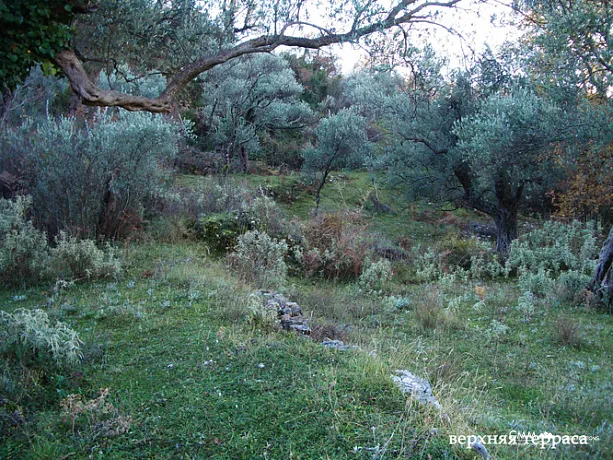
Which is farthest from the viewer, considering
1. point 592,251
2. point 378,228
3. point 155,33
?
point 378,228

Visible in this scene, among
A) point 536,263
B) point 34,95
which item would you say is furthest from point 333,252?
point 34,95

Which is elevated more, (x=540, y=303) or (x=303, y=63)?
(x=303, y=63)

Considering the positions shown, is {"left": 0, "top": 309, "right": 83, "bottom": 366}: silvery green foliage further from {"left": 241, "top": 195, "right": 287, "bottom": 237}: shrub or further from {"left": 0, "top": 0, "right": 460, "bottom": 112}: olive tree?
{"left": 241, "top": 195, "right": 287, "bottom": 237}: shrub

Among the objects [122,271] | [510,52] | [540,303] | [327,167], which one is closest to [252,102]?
[327,167]

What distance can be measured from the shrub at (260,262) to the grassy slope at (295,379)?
751 millimetres

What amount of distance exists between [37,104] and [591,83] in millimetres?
18206

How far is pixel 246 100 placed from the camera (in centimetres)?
1838

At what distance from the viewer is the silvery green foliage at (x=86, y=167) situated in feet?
28.8

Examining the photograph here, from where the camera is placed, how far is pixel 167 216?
11.1 m

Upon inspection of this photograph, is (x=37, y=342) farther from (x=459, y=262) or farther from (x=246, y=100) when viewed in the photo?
(x=246, y=100)

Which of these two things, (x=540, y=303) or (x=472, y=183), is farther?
(x=472, y=183)

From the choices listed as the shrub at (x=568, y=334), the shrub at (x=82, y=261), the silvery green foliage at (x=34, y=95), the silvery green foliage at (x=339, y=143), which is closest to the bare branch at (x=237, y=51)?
the shrub at (x=82, y=261)

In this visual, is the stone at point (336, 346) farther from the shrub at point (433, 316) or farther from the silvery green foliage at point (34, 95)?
the silvery green foliage at point (34, 95)

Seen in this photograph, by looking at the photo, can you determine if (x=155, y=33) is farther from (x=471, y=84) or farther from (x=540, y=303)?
(x=471, y=84)
